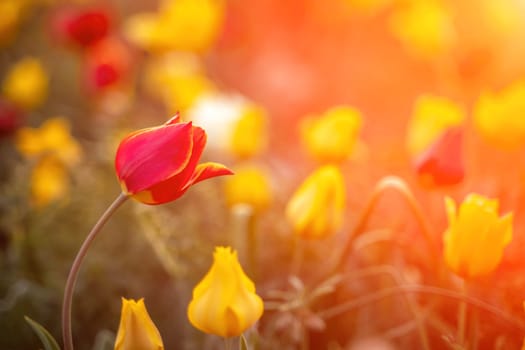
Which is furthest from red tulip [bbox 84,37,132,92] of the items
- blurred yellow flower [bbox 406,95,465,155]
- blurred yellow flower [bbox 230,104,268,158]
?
blurred yellow flower [bbox 406,95,465,155]

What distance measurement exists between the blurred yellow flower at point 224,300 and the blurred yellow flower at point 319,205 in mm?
196

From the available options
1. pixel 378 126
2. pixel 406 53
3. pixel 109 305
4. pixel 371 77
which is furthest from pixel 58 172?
pixel 406 53

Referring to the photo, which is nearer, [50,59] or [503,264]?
[503,264]

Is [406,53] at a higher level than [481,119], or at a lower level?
higher

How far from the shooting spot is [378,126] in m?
1.42

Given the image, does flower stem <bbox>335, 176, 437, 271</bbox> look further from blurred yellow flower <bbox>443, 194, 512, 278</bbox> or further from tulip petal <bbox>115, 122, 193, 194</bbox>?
tulip petal <bbox>115, 122, 193, 194</bbox>

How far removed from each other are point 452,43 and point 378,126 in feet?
0.74

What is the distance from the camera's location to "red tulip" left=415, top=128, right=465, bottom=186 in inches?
25.8

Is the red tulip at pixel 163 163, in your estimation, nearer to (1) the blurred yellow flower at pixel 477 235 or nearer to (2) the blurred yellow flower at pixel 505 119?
(1) the blurred yellow flower at pixel 477 235

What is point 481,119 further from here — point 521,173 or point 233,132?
point 233,132

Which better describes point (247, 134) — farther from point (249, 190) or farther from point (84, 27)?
point (84, 27)

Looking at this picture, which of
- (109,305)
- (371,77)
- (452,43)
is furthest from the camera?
(371,77)

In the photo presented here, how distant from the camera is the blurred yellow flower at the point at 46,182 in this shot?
94 centimetres

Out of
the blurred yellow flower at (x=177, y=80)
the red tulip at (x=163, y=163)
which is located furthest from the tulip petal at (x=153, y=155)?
the blurred yellow flower at (x=177, y=80)
